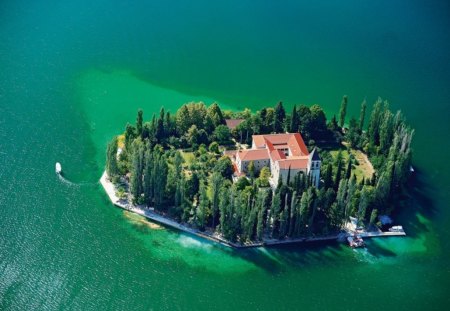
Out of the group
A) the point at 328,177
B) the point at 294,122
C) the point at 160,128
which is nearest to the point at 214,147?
the point at 160,128

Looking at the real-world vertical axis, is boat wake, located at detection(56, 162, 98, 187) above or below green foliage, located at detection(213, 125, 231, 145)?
below

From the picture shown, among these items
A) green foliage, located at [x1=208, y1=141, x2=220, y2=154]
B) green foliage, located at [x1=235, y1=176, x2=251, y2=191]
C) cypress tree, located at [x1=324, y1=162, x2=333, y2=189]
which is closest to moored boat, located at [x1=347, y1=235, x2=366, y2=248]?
cypress tree, located at [x1=324, y1=162, x2=333, y2=189]

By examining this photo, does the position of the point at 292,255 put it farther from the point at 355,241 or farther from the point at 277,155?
the point at 277,155

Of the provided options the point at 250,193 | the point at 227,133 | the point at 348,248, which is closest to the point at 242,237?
the point at 250,193

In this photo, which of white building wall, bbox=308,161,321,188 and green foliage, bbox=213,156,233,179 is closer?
white building wall, bbox=308,161,321,188

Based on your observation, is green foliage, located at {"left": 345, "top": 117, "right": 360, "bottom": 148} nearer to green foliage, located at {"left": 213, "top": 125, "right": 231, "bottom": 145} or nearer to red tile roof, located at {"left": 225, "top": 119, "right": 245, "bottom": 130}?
red tile roof, located at {"left": 225, "top": 119, "right": 245, "bottom": 130}

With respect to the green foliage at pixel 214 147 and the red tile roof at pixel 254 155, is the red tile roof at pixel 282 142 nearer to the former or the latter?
the red tile roof at pixel 254 155
